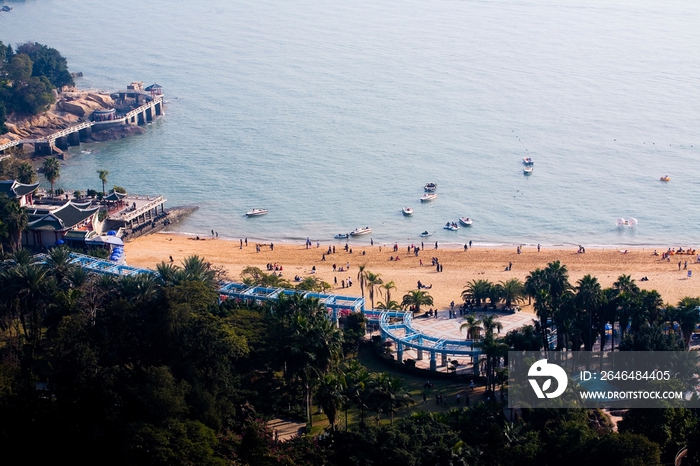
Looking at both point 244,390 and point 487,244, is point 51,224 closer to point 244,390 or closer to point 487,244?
point 244,390

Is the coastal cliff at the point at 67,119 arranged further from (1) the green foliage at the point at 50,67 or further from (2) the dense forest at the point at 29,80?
(1) the green foliage at the point at 50,67

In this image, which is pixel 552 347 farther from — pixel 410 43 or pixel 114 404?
A: pixel 410 43

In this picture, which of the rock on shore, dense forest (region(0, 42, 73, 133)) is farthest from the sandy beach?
dense forest (region(0, 42, 73, 133))

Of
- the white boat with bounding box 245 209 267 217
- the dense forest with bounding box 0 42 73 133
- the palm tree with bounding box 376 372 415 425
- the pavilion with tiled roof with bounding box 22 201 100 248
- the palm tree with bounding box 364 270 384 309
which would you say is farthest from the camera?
the dense forest with bounding box 0 42 73 133

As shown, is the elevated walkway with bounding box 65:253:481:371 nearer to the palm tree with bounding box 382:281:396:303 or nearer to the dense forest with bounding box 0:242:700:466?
the dense forest with bounding box 0:242:700:466

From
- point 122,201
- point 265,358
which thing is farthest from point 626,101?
point 265,358

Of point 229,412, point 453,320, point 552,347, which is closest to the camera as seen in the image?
point 229,412

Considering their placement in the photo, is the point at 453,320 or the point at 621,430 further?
the point at 453,320
